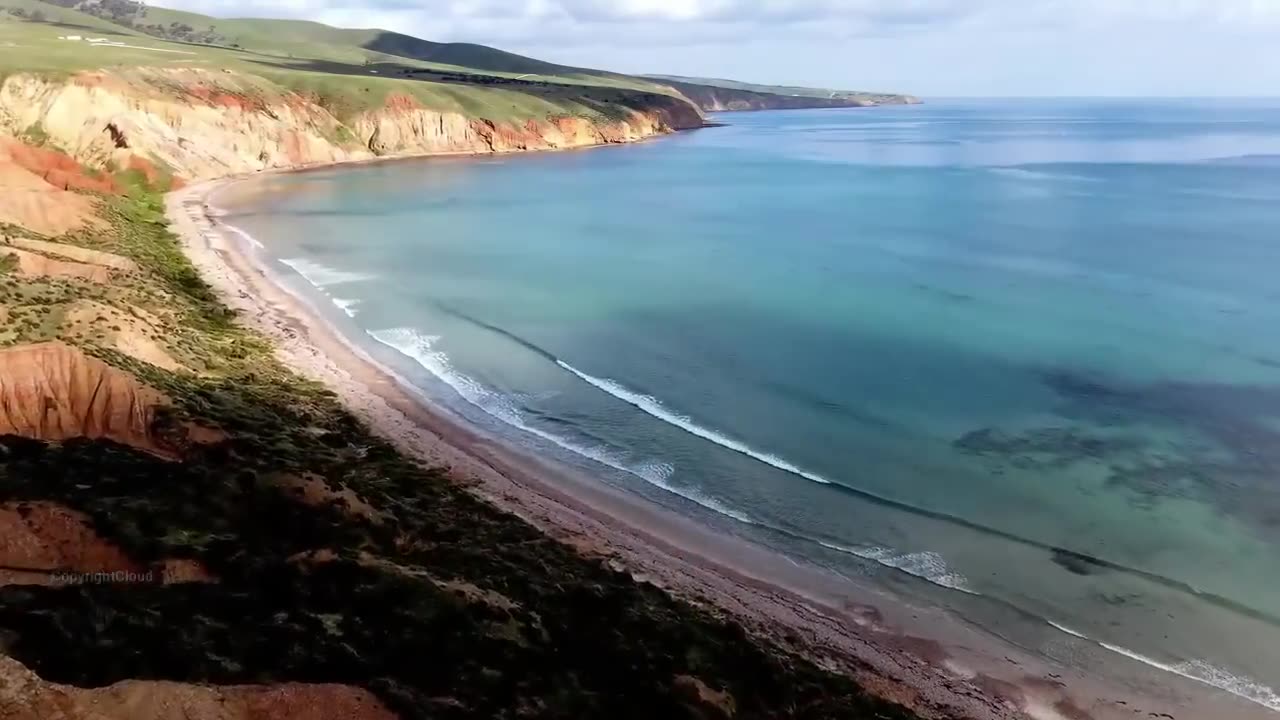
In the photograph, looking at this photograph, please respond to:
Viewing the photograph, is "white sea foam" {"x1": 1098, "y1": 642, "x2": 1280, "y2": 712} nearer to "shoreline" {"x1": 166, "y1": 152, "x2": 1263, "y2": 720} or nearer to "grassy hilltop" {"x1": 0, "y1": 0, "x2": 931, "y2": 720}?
"shoreline" {"x1": 166, "y1": 152, "x2": 1263, "y2": 720}

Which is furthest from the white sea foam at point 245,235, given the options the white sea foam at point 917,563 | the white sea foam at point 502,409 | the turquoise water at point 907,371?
the white sea foam at point 917,563

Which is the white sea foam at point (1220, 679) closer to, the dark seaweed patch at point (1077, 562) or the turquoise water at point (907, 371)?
the turquoise water at point (907, 371)

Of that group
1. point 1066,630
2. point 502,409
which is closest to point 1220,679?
point 1066,630

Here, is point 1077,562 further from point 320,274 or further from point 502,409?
point 320,274

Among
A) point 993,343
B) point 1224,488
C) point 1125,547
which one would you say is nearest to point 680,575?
point 1125,547

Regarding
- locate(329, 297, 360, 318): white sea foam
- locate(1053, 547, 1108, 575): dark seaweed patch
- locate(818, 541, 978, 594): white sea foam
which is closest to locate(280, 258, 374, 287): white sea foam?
locate(329, 297, 360, 318): white sea foam

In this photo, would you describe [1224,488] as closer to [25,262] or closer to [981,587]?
[981,587]
